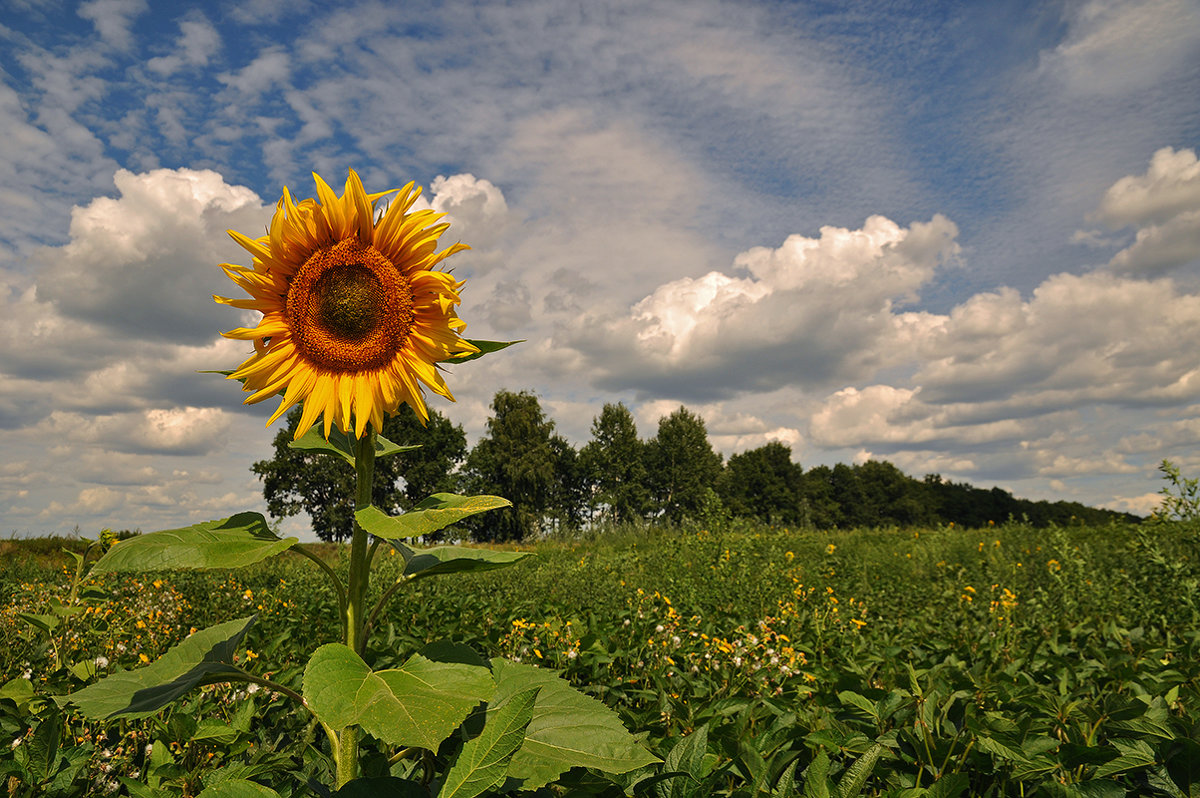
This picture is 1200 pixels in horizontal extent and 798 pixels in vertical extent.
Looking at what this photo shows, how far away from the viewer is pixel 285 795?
159cm

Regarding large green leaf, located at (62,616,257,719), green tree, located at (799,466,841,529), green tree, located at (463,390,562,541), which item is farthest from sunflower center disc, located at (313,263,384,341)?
green tree, located at (799,466,841,529)

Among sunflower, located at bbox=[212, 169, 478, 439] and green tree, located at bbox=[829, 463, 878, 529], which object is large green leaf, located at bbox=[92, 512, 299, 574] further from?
green tree, located at bbox=[829, 463, 878, 529]

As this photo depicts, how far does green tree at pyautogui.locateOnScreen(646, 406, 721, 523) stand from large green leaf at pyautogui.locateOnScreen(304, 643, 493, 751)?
54711mm

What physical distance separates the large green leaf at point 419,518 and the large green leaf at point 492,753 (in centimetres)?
34

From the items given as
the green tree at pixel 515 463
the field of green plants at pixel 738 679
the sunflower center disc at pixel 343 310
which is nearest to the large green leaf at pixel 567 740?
the field of green plants at pixel 738 679

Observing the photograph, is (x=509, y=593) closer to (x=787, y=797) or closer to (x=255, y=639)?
(x=255, y=639)

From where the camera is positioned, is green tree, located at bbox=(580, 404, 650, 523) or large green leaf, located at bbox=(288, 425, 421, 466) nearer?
large green leaf, located at bbox=(288, 425, 421, 466)

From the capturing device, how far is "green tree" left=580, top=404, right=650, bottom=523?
177ft

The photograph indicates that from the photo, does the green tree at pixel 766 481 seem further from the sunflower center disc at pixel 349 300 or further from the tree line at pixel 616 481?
the sunflower center disc at pixel 349 300

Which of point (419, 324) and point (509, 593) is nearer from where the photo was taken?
point (419, 324)

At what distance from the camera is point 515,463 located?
49.0 meters

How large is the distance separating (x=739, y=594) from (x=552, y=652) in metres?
3.23

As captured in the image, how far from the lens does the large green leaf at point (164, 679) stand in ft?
4.73

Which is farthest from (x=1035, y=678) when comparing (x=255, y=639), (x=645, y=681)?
(x=255, y=639)
